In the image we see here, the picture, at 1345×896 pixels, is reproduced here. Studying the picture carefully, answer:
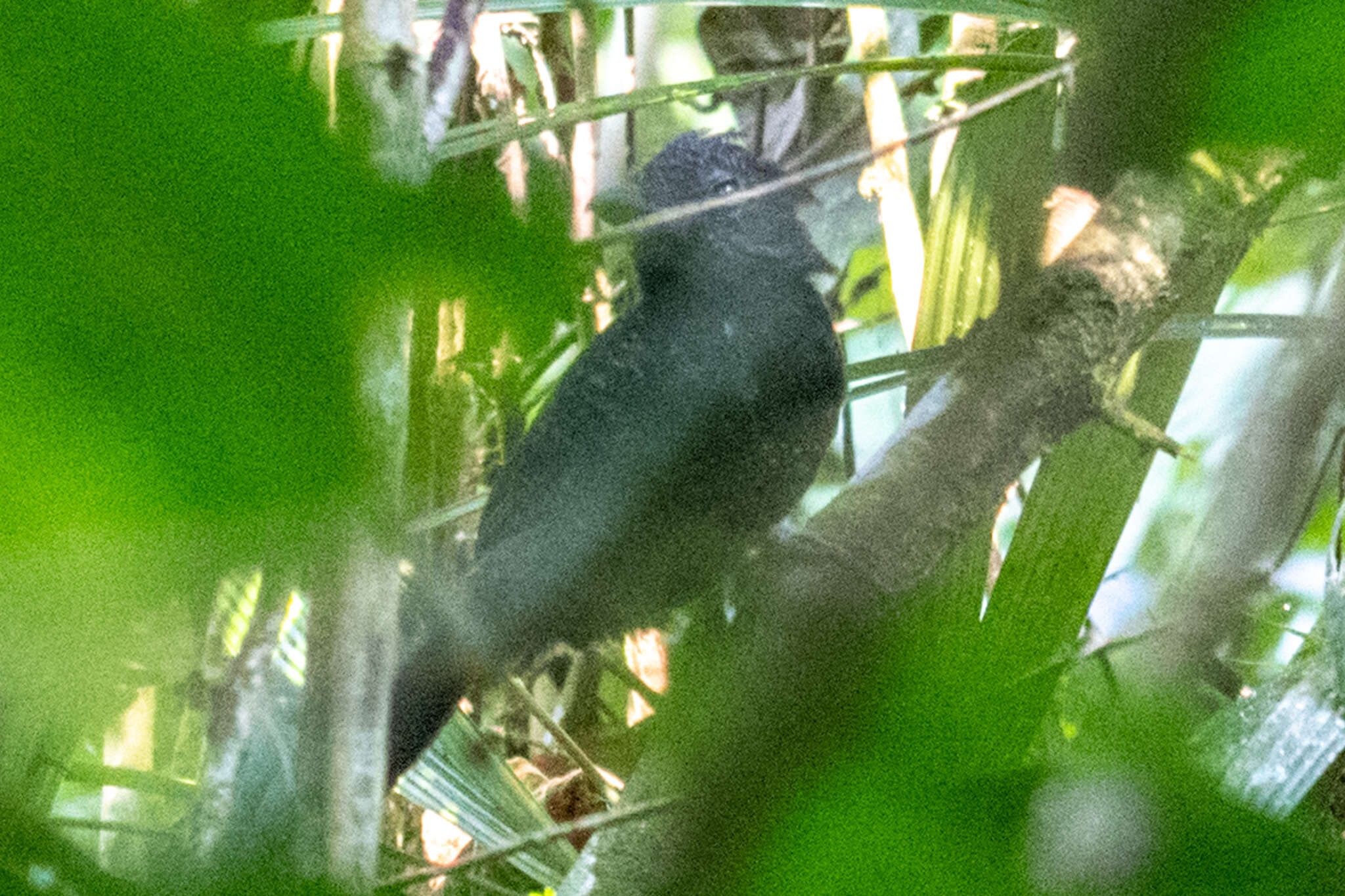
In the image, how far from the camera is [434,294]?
0.27 m

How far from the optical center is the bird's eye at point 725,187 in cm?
84

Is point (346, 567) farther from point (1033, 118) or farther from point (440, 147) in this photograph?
point (1033, 118)

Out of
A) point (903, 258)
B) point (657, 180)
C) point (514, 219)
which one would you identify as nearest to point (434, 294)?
point (514, 219)

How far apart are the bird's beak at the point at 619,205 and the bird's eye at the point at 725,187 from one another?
0.09 meters

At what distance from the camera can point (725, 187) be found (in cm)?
86

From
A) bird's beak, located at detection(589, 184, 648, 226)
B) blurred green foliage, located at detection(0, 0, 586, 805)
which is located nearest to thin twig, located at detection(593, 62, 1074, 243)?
bird's beak, located at detection(589, 184, 648, 226)

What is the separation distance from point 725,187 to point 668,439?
197mm

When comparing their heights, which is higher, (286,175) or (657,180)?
(657,180)

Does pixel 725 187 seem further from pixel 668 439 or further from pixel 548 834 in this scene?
pixel 548 834

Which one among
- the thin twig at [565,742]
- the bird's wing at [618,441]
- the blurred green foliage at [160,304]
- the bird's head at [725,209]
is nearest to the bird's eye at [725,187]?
the bird's head at [725,209]

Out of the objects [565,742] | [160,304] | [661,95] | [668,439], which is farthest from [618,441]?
[160,304]

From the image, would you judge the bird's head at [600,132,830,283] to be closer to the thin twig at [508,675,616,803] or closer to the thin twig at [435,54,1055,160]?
the thin twig at [435,54,1055,160]

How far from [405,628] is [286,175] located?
293mm

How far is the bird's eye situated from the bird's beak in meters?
0.09
